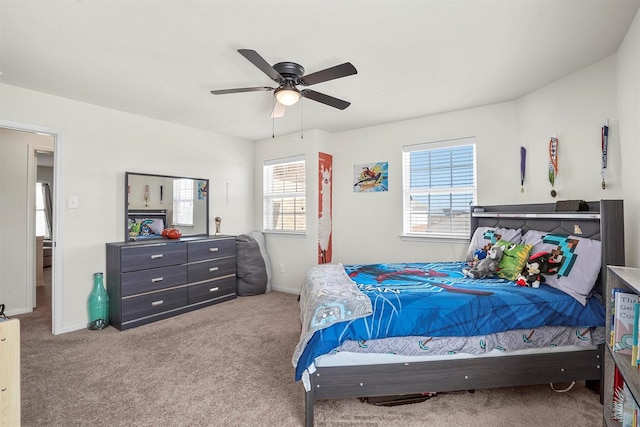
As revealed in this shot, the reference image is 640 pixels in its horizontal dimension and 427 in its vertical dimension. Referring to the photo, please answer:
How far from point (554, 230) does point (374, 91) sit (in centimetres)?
206

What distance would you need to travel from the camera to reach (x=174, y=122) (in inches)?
164

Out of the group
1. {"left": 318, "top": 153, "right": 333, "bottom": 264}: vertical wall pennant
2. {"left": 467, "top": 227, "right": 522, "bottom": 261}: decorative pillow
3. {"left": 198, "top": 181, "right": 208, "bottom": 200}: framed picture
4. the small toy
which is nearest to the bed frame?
{"left": 467, "top": 227, "right": 522, "bottom": 261}: decorative pillow

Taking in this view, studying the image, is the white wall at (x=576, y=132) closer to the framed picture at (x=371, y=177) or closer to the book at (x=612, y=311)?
the book at (x=612, y=311)

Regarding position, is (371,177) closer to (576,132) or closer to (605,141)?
(576,132)

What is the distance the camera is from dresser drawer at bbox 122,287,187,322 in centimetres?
332

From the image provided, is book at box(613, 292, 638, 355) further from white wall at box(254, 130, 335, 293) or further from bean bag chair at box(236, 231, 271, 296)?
bean bag chair at box(236, 231, 271, 296)

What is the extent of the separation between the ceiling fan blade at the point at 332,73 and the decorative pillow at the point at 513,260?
1916 mm

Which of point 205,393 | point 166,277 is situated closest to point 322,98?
point 205,393

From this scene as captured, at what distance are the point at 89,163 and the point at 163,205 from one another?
0.92 m

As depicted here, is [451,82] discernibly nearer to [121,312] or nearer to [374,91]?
[374,91]

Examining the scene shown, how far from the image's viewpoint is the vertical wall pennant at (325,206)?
4535 mm

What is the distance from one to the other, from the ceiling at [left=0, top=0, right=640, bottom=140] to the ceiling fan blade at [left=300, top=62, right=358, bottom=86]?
0.87 ft

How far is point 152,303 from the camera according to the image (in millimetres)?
3525

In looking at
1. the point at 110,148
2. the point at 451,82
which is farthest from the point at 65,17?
Answer: the point at 451,82
